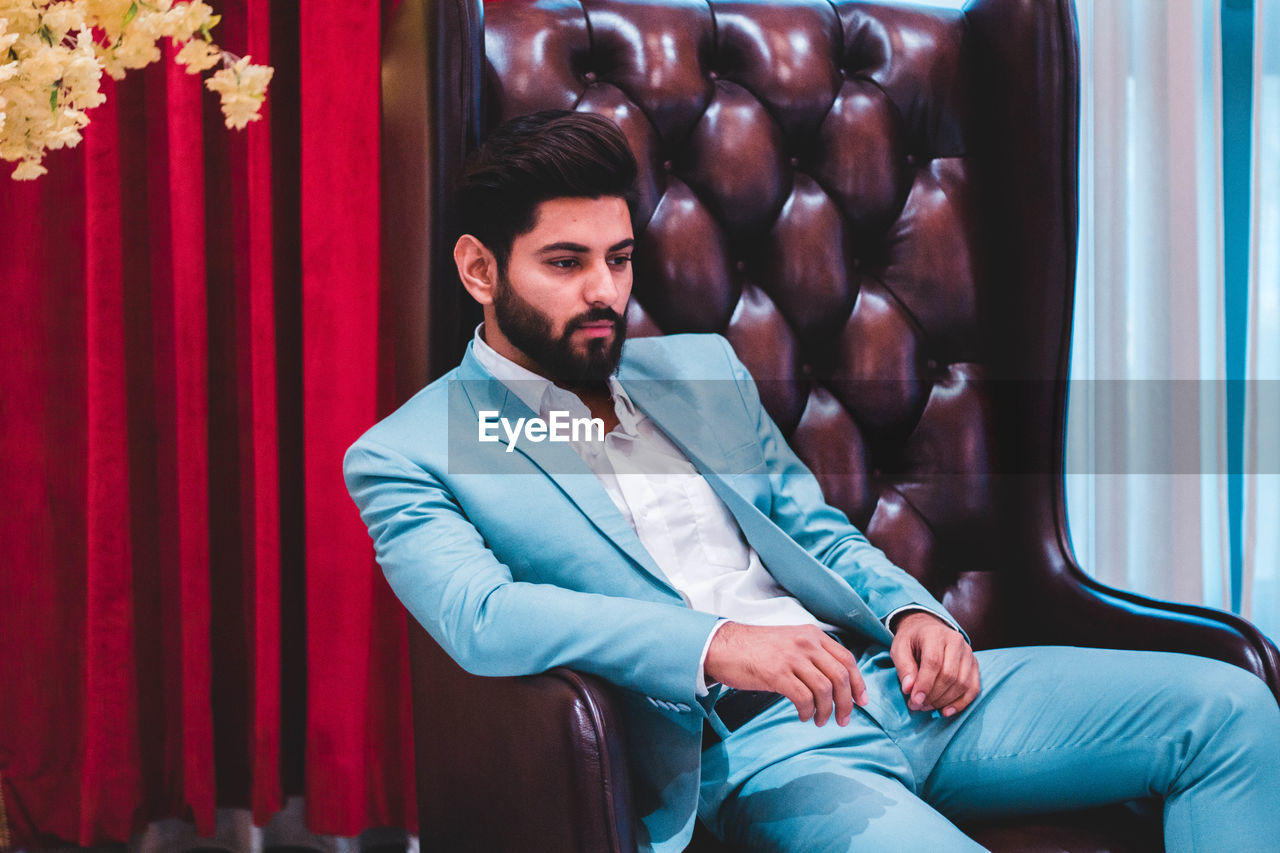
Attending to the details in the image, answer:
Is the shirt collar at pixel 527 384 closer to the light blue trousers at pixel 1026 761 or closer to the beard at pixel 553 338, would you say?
the beard at pixel 553 338

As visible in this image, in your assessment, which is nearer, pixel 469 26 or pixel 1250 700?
pixel 1250 700

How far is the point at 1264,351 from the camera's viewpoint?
205cm

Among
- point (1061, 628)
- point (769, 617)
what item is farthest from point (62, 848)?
point (1061, 628)

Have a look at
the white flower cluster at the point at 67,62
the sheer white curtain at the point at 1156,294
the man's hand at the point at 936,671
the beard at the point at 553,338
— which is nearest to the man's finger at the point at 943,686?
the man's hand at the point at 936,671

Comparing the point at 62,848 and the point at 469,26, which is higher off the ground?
the point at 469,26

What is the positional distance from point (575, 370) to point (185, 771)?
4.00 feet

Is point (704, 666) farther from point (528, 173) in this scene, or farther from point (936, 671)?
point (528, 173)

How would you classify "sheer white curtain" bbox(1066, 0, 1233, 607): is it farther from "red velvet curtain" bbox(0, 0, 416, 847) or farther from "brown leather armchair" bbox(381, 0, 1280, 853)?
"red velvet curtain" bbox(0, 0, 416, 847)

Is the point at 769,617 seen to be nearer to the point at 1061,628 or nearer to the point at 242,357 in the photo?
the point at 1061,628

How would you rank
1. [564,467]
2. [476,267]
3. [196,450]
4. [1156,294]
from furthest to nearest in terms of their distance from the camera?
[1156,294], [196,450], [476,267], [564,467]

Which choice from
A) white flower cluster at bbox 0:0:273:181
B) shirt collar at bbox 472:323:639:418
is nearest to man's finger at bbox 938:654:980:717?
shirt collar at bbox 472:323:639:418

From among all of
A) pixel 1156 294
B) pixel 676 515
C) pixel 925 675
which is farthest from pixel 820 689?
pixel 1156 294

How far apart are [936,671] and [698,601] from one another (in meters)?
0.29

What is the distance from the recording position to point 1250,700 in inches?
40.4
